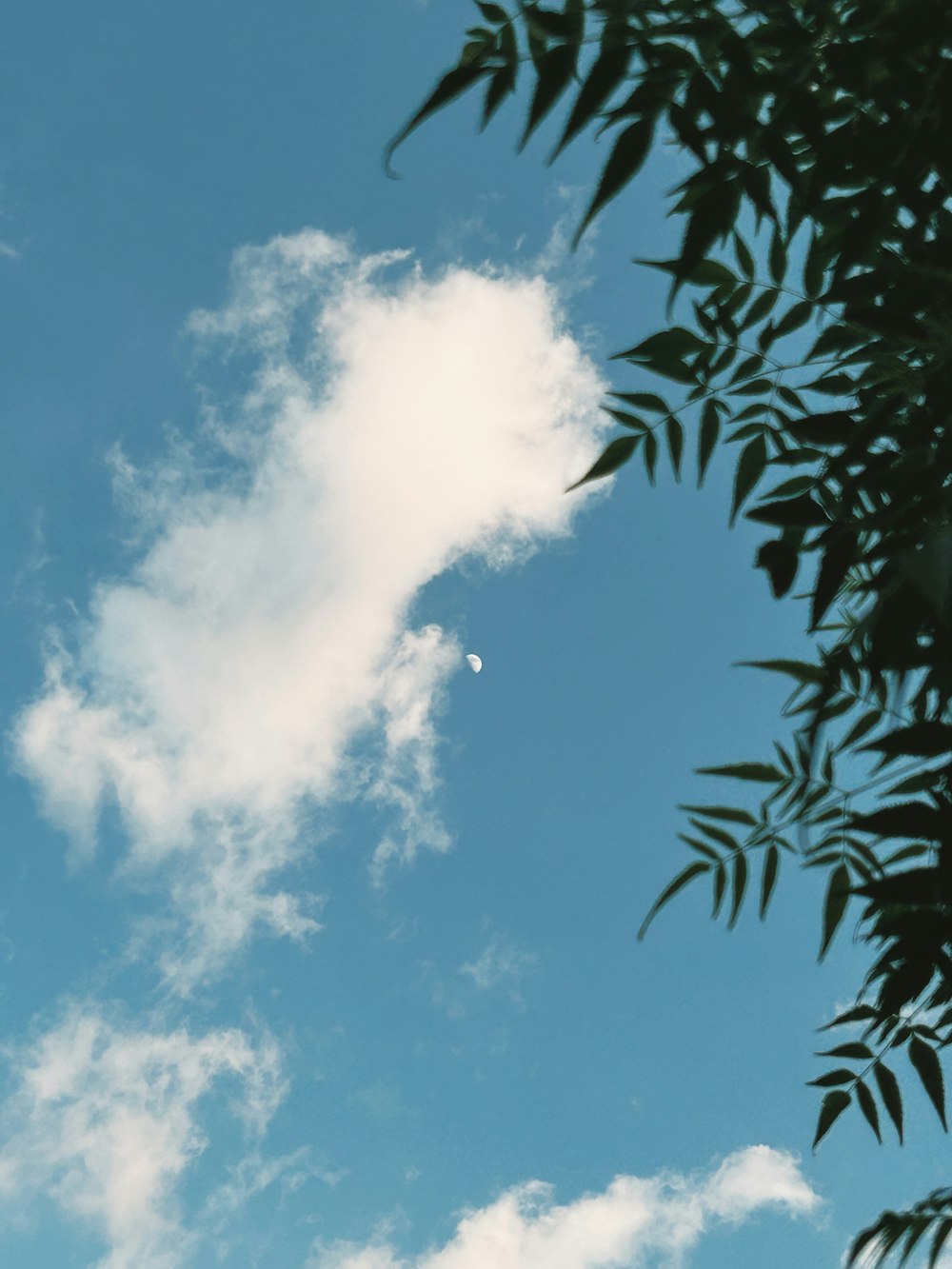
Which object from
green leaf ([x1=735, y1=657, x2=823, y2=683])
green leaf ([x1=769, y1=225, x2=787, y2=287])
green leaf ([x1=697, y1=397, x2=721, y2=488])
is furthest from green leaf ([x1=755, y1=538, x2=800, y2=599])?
green leaf ([x1=769, y1=225, x2=787, y2=287])

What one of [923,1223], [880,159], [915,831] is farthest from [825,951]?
[880,159]

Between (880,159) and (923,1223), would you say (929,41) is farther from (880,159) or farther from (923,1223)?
(923,1223)

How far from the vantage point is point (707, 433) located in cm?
196

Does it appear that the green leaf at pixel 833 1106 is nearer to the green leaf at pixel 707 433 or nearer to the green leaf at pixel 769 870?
the green leaf at pixel 769 870

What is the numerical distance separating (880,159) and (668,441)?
0.75 meters

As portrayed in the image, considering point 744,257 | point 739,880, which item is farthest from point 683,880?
point 744,257

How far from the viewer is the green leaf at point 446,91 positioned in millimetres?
1151

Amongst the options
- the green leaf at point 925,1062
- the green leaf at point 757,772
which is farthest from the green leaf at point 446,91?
the green leaf at point 925,1062

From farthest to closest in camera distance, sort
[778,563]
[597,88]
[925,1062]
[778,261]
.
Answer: [778,261]
[925,1062]
[778,563]
[597,88]

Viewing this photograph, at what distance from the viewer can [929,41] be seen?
45.5 inches

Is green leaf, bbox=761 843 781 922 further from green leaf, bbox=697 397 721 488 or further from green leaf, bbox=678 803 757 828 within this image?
green leaf, bbox=697 397 721 488

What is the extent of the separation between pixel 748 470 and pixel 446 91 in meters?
0.93

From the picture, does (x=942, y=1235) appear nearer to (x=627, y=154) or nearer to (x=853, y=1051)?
(x=853, y=1051)

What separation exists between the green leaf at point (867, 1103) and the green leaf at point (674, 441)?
104 centimetres
